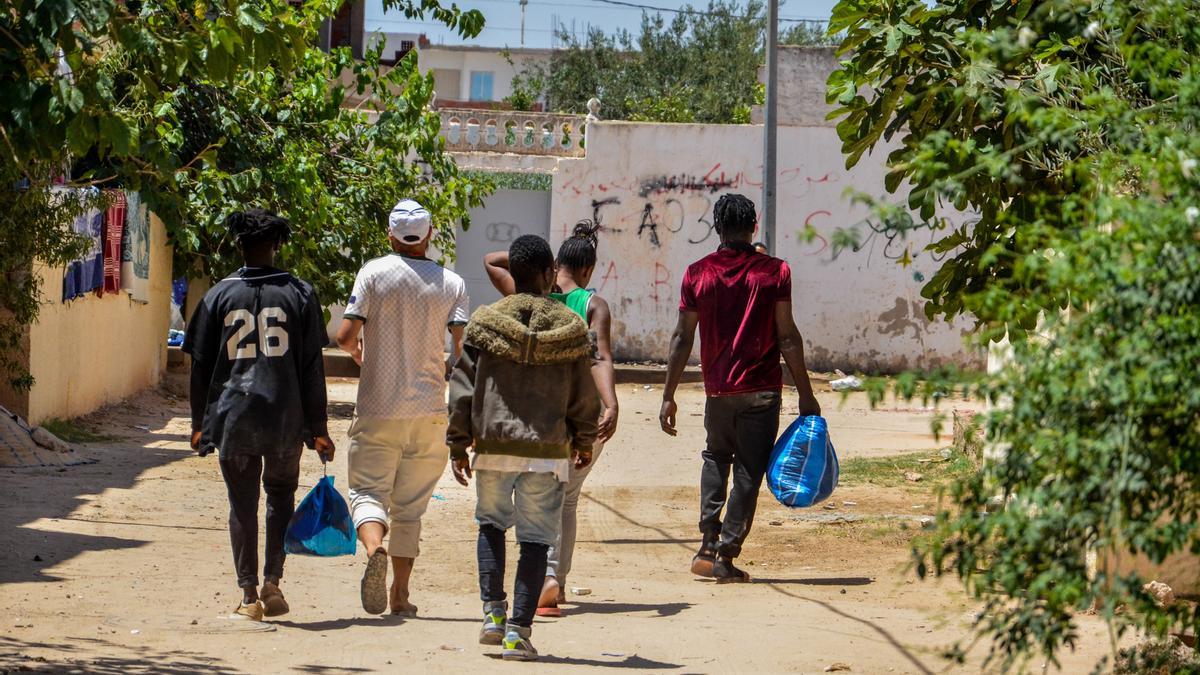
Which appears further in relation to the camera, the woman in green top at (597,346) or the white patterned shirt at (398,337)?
the woman in green top at (597,346)

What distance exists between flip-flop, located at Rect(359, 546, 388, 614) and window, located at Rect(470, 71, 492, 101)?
65.2m

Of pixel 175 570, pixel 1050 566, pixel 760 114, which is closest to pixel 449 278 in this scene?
pixel 175 570

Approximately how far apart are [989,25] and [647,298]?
1672 cm

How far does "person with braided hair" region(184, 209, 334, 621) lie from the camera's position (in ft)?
19.4

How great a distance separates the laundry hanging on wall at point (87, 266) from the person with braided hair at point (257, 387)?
7.27m

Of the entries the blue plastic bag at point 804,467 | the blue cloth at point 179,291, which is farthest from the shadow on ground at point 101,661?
the blue cloth at point 179,291

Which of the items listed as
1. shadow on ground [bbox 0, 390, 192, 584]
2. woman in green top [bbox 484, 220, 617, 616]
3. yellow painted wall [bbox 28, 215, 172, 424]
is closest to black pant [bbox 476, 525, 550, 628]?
woman in green top [bbox 484, 220, 617, 616]

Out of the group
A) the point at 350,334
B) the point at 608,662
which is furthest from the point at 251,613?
the point at 608,662

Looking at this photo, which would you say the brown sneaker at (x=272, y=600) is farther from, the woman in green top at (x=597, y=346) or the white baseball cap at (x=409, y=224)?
the white baseball cap at (x=409, y=224)

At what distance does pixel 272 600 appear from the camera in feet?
20.1

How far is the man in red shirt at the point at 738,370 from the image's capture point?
7.41 meters

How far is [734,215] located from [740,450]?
116 centimetres

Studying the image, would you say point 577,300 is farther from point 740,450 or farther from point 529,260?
point 740,450

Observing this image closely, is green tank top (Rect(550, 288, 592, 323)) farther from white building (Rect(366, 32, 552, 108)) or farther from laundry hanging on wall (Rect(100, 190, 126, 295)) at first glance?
white building (Rect(366, 32, 552, 108))
